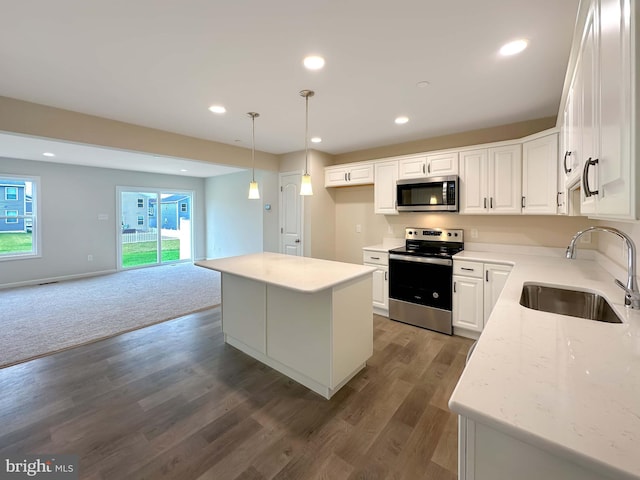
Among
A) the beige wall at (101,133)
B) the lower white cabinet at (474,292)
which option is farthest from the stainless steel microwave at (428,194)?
the beige wall at (101,133)

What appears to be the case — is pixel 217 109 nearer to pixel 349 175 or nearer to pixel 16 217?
pixel 349 175

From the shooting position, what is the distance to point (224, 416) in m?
1.98

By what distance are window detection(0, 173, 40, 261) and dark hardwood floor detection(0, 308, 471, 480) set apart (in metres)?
4.32

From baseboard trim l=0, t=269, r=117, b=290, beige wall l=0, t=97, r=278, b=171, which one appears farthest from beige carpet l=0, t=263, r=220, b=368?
beige wall l=0, t=97, r=278, b=171

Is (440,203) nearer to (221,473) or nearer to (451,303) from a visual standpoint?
(451,303)

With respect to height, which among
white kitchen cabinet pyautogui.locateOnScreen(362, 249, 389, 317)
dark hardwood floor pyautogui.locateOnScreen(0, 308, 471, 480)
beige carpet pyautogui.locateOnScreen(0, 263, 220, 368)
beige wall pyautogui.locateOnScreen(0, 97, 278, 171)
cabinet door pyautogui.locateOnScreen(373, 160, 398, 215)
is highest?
beige wall pyautogui.locateOnScreen(0, 97, 278, 171)

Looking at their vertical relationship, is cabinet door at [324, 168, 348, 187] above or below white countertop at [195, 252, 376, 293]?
above

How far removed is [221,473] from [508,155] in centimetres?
370

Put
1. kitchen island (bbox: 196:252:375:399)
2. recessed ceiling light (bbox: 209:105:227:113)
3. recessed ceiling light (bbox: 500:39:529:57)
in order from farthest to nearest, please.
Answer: recessed ceiling light (bbox: 209:105:227:113) → kitchen island (bbox: 196:252:375:399) → recessed ceiling light (bbox: 500:39:529:57)

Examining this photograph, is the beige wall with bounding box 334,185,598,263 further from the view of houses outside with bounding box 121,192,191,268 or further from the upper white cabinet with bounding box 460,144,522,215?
the view of houses outside with bounding box 121,192,191,268

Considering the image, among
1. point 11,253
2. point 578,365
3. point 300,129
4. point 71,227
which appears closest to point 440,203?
point 300,129

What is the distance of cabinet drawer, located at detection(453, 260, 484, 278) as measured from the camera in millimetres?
3031

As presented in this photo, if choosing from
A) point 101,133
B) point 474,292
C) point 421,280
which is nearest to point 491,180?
point 474,292

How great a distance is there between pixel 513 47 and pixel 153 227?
8037 millimetres
